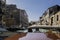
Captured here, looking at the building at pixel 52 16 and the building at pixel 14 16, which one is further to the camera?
the building at pixel 52 16

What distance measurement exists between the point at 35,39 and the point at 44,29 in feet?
4.43

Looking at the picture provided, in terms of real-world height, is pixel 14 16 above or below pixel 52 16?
below

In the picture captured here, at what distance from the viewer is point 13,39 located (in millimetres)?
2148

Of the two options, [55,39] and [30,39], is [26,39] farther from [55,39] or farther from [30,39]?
[55,39]

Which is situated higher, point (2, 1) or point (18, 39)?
point (2, 1)

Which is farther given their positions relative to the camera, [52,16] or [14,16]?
[14,16]

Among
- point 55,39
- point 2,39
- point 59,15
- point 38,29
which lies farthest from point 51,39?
point 59,15

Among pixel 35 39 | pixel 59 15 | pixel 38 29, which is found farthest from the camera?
pixel 59 15

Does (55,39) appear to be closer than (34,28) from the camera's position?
Yes

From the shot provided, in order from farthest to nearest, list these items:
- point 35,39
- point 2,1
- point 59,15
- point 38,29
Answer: point 2,1 → point 59,15 → point 38,29 → point 35,39

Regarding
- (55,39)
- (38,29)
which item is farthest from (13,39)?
(38,29)

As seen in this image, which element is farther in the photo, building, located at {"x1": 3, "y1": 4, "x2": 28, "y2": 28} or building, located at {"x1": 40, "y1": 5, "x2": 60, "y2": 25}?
building, located at {"x1": 40, "y1": 5, "x2": 60, "y2": 25}

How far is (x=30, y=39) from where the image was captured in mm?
2084

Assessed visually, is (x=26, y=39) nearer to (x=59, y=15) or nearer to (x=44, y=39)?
(x=44, y=39)
